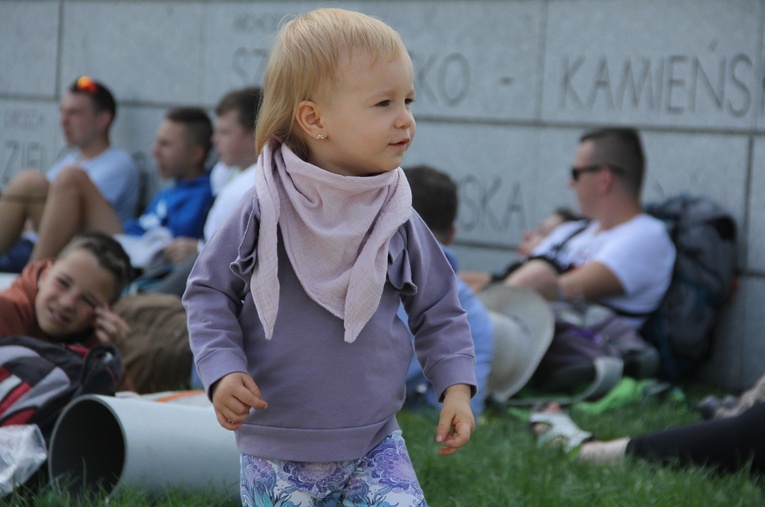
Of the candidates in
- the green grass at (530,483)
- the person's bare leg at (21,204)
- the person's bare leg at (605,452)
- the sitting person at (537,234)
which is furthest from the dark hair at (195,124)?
the person's bare leg at (605,452)

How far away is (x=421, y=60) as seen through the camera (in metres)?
8.02

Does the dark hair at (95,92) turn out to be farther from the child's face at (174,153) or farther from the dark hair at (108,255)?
the dark hair at (108,255)

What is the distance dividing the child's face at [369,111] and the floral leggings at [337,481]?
2.27ft

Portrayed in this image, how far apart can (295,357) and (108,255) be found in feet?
8.16

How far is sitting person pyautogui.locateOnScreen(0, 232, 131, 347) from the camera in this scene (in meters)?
4.42

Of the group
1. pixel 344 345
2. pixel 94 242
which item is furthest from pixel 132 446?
pixel 94 242

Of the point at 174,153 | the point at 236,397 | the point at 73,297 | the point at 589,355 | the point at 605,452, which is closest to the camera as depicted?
the point at 236,397

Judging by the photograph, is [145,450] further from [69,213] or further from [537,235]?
[537,235]

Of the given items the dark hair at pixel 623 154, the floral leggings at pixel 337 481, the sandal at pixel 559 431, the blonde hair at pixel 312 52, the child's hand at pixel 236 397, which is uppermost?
the blonde hair at pixel 312 52

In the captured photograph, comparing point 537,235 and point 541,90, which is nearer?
point 537,235

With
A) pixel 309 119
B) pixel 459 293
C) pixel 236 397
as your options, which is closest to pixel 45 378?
pixel 236 397

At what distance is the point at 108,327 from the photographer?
457cm

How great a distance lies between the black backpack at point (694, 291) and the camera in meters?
6.30

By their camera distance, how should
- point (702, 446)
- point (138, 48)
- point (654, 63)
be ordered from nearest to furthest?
1. point (702, 446)
2. point (654, 63)
3. point (138, 48)
